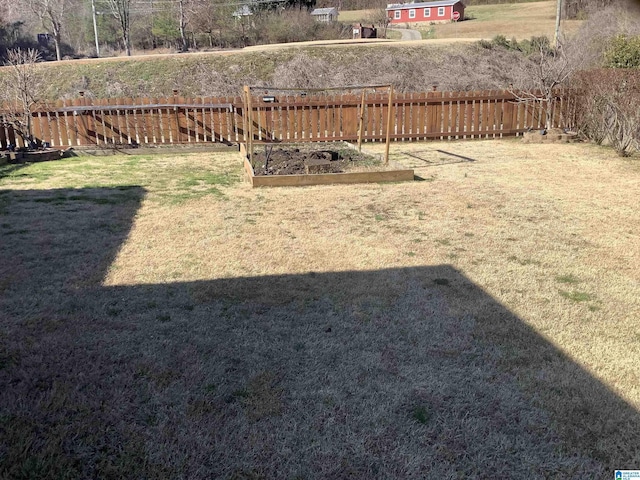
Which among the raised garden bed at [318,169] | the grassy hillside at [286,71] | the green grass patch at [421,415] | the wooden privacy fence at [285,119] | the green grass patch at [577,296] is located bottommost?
the green grass patch at [421,415]

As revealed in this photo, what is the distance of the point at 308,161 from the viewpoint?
370 inches

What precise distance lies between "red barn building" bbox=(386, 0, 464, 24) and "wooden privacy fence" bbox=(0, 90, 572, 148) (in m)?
57.9

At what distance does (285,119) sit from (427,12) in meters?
65.5

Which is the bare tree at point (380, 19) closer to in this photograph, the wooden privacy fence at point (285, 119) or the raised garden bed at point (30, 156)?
the wooden privacy fence at point (285, 119)

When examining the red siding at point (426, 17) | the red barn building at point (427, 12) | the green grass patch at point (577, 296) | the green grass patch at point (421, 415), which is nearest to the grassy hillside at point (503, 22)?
the red siding at point (426, 17)

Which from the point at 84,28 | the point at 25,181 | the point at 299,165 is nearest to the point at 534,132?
the point at 299,165

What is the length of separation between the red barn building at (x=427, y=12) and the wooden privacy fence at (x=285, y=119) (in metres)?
57.9

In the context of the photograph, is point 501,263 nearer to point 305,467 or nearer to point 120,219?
point 305,467

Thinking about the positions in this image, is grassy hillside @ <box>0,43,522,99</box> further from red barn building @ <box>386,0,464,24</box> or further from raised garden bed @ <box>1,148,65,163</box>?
red barn building @ <box>386,0,464,24</box>

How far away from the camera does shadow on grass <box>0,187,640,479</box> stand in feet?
7.25

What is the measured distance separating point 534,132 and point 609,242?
9.22 meters

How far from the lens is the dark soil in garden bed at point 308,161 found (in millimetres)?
8836

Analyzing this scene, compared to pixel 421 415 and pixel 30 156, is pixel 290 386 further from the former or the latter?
pixel 30 156

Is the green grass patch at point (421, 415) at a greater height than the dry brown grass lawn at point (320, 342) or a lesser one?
lesser
